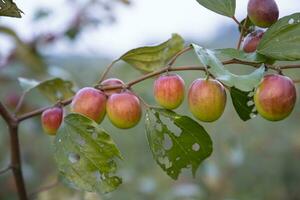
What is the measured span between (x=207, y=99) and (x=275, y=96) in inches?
2.8

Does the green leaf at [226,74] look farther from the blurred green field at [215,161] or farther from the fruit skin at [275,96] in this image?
the blurred green field at [215,161]

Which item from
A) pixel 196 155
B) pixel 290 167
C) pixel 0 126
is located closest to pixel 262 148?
pixel 290 167

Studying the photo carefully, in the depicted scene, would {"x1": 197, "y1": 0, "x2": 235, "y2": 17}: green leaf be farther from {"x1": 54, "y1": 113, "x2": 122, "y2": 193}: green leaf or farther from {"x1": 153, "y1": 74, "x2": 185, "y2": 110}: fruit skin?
{"x1": 54, "y1": 113, "x2": 122, "y2": 193}: green leaf

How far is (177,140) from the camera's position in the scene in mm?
592

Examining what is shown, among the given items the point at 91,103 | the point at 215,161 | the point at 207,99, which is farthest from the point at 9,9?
the point at 215,161

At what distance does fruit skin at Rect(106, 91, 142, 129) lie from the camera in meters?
0.56

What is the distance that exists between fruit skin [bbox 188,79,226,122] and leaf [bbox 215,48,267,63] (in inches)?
1.3

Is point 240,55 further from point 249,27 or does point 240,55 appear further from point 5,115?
point 5,115

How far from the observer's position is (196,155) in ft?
1.95

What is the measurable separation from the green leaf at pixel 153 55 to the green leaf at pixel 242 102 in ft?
0.46

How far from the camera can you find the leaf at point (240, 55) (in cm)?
53

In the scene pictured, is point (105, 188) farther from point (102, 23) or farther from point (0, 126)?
point (0, 126)

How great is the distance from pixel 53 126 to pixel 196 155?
0.61 ft

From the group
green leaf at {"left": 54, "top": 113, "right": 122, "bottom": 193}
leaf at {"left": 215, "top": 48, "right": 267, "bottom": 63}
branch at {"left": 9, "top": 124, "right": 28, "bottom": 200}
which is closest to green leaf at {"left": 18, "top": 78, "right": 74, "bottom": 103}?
branch at {"left": 9, "top": 124, "right": 28, "bottom": 200}
